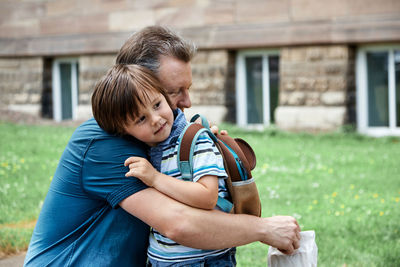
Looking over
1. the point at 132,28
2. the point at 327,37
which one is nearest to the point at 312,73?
the point at 327,37

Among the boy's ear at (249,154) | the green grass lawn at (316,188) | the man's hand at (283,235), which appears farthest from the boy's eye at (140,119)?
the green grass lawn at (316,188)

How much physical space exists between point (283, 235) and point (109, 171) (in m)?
0.71

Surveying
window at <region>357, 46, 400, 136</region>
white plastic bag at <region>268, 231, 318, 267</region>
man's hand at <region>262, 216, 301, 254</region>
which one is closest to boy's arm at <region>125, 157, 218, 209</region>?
Result: man's hand at <region>262, 216, 301, 254</region>

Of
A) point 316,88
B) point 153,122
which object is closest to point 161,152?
point 153,122

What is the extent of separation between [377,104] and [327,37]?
5.18 feet

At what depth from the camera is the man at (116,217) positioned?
217cm

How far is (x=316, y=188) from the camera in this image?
6.17 meters

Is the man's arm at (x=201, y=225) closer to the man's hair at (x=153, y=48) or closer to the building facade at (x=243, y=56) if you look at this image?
the man's hair at (x=153, y=48)

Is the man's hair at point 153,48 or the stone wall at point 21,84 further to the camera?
the stone wall at point 21,84

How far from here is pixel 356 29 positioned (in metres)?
10.1

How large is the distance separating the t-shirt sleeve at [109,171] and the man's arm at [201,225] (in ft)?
0.11

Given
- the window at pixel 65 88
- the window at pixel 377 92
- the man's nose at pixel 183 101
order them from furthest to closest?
the window at pixel 65 88, the window at pixel 377 92, the man's nose at pixel 183 101

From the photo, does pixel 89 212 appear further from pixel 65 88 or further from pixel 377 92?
pixel 65 88

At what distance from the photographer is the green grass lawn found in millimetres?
4375
